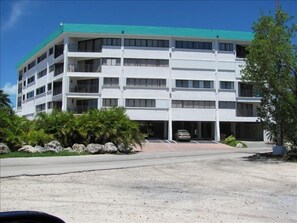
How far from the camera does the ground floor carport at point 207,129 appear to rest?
60.8 metres

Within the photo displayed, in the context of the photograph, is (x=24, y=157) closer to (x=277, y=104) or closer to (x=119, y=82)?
(x=277, y=104)

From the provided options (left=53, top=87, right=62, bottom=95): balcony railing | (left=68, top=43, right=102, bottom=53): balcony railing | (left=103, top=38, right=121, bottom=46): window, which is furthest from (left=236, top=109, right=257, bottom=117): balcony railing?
(left=53, top=87, right=62, bottom=95): balcony railing

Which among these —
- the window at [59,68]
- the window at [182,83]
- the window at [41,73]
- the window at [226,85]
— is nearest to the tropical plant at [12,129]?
the window at [59,68]

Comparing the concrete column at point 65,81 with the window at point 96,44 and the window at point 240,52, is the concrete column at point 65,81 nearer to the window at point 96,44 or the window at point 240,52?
the window at point 96,44

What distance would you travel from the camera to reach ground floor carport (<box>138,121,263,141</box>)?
6084cm

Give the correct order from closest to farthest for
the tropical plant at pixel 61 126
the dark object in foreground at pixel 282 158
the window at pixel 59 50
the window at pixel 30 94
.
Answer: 1. the dark object in foreground at pixel 282 158
2. the tropical plant at pixel 61 126
3. the window at pixel 59 50
4. the window at pixel 30 94

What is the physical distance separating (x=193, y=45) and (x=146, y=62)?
7.32 meters

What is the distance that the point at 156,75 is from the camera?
190 ft

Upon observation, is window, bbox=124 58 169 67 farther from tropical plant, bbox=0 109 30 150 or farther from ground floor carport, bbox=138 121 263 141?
tropical plant, bbox=0 109 30 150

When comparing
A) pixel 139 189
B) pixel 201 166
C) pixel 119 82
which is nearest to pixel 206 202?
pixel 139 189

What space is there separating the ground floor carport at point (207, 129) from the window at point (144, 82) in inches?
224

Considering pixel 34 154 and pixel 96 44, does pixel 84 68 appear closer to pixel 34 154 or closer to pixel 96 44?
pixel 96 44

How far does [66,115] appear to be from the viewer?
32375 mm

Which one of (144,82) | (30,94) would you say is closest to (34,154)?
(144,82)
